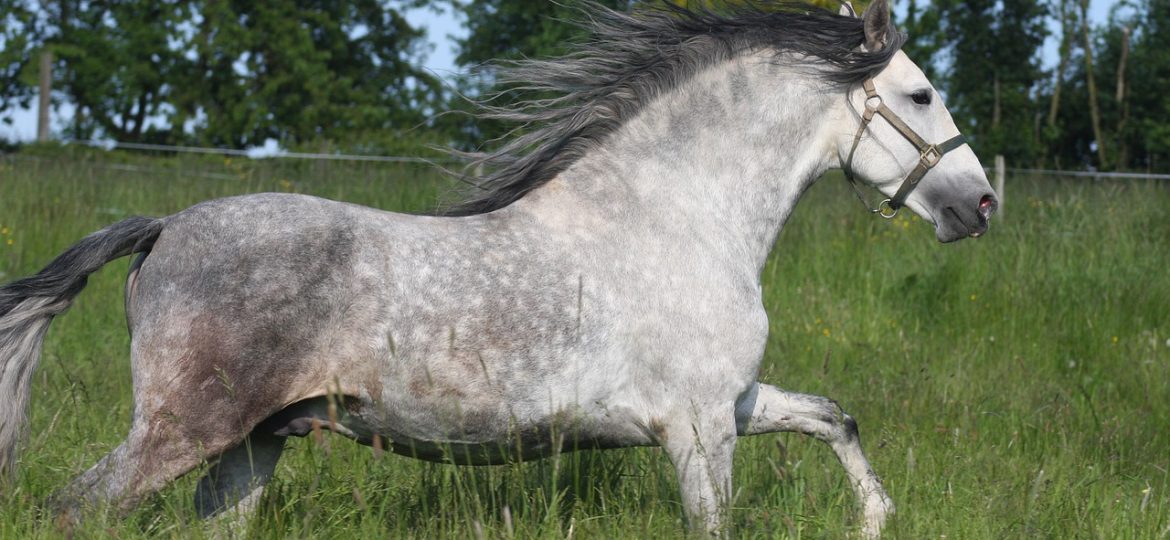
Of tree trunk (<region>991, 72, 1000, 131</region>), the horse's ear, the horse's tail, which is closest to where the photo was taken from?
the horse's tail

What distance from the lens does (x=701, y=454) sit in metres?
3.46

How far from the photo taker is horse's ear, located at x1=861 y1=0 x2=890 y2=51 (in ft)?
12.6

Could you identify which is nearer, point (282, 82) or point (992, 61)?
point (282, 82)

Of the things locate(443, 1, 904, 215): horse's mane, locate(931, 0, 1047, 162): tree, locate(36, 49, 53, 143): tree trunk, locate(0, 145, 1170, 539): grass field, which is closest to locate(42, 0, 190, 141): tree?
locate(36, 49, 53, 143): tree trunk

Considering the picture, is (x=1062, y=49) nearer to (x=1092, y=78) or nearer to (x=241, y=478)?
(x=1092, y=78)

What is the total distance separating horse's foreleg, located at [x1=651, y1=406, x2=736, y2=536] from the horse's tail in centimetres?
168

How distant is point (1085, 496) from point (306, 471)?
3110 millimetres

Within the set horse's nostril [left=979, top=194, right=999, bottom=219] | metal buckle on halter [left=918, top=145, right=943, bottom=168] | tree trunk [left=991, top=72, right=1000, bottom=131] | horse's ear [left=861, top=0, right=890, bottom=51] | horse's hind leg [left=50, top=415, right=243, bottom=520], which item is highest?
tree trunk [left=991, top=72, right=1000, bottom=131]

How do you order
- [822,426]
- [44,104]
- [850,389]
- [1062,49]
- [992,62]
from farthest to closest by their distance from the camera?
[992,62]
[1062,49]
[44,104]
[850,389]
[822,426]

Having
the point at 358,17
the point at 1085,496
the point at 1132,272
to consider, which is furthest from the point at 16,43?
the point at 1085,496

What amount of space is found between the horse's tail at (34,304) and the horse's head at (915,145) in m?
2.36

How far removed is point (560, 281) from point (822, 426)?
119 cm

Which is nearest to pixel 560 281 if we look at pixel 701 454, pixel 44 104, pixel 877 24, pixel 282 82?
pixel 701 454

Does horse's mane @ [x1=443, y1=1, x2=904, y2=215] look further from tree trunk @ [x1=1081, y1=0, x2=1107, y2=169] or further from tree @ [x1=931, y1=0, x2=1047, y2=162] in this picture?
tree @ [x1=931, y1=0, x2=1047, y2=162]
